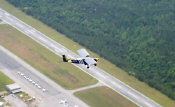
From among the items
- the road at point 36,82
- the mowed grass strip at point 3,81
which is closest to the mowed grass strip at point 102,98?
the road at point 36,82

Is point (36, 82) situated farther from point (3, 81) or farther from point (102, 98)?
point (102, 98)

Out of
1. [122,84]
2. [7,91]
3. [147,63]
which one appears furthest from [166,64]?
[7,91]

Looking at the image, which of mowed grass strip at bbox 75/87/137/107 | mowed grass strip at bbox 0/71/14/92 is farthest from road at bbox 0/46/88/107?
mowed grass strip at bbox 75/87/137/107

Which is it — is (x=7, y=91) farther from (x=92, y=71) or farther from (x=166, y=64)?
(x=166, y=64)

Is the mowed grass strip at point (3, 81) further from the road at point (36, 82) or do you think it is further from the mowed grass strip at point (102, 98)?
the mowed grass strip at point (102, 98)

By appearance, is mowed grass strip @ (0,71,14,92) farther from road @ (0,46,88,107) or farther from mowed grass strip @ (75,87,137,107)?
mowed grass strip @ (75,87,137,107)
